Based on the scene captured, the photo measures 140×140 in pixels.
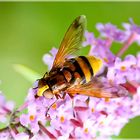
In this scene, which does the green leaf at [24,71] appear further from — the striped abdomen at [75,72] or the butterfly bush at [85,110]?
the striped abdomen at [75,72]

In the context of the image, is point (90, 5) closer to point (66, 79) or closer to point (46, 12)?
point (46, 12)

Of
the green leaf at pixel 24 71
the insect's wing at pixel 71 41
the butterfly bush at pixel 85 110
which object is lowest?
the butterfly bush at pixel 85 110

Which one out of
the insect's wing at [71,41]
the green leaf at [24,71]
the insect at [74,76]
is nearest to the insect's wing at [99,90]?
the insect at [74,76]

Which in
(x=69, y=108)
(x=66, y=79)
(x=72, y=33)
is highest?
(x=72, y=33)

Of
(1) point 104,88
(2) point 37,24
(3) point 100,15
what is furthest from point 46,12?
(1) point 104,88

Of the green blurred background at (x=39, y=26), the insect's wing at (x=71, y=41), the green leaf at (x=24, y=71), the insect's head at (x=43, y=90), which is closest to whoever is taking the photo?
the insect's head at (x=43, y=90)

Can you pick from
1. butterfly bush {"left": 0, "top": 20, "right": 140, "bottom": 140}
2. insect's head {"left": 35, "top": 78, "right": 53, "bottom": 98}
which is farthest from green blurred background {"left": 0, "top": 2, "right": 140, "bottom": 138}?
insect's head {"left": 35, "top": 78, "right": 53, "bottom": 98}
